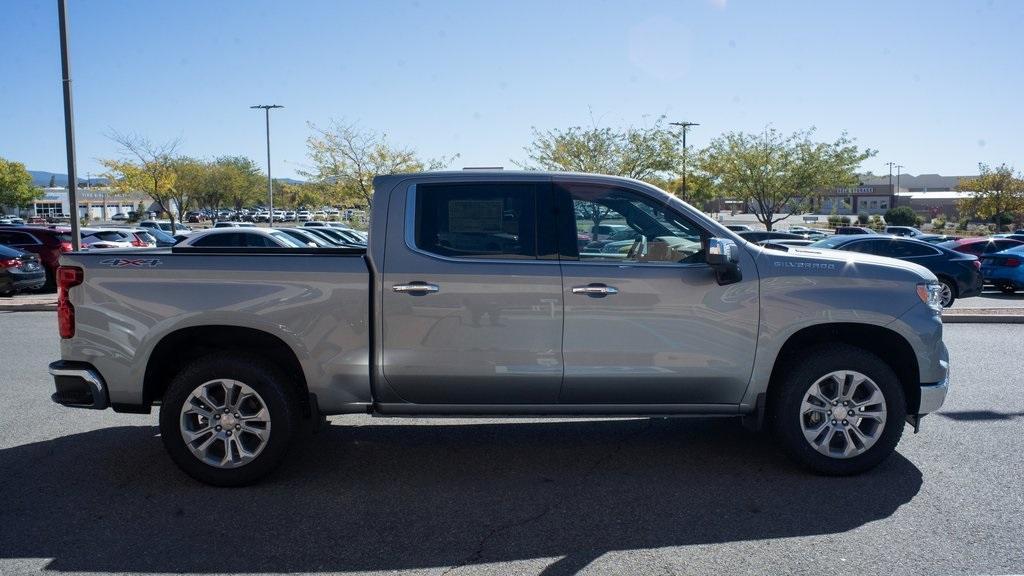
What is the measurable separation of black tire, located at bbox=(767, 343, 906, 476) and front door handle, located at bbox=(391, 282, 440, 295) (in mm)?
2290

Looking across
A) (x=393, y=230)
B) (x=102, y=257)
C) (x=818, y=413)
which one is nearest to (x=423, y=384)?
(x=393, y=230)

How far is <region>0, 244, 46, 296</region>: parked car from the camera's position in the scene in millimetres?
16734

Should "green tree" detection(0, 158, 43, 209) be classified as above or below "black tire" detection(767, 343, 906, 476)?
above

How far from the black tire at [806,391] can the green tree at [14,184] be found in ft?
282

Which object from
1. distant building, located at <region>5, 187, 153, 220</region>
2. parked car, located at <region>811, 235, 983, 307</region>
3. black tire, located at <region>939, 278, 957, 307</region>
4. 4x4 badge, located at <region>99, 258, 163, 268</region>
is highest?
distant building, located at <region>5, 187, 153, 220</region>

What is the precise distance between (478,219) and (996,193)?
5880 centimetres

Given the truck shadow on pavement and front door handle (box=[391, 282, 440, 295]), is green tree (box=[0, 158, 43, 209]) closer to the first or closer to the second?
the truck shadow on pavement

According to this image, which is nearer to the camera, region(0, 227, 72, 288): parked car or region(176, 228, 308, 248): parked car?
region(176, 228, 308, 248): parked car

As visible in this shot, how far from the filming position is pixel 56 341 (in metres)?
10.6

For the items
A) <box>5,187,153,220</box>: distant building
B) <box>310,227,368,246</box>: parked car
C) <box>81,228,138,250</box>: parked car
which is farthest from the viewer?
<box>5,187,153,220</box>: distant building

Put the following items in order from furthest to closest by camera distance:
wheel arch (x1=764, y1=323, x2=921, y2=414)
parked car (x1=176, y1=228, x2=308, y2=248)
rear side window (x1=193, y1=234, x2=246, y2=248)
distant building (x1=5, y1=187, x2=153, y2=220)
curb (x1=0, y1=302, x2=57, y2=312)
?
distant building (x1=5, y1=187, x2=153, y2=220)
rear side window (x1=193, y1=234, x2=246, y2=248)
parked car (x1=176, y1=228, x2=308, y2=248)
curb (x1=0, y1=302, x2=57, y2=312)
wheel arch (x1=764, y1=323, x2=921, y2=414)

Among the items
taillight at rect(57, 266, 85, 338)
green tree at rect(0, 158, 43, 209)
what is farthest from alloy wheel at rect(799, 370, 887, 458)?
green tree at rect(0, 158, 43, 209)

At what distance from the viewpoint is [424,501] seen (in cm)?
472

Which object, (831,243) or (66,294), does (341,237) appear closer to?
(831,243)
